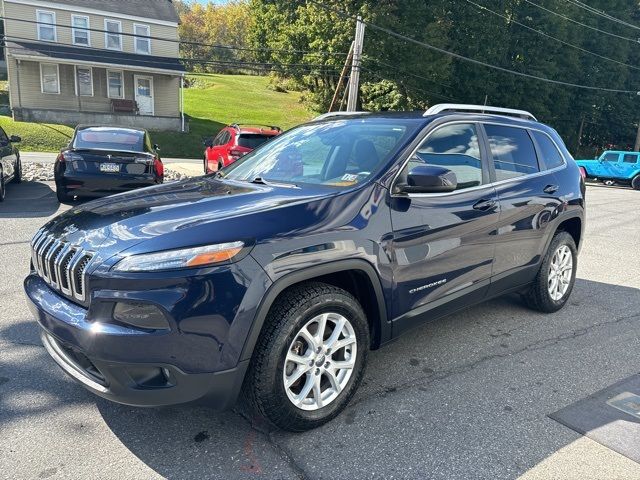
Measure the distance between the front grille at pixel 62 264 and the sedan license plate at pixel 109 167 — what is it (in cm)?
618

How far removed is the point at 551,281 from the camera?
16.0 feet

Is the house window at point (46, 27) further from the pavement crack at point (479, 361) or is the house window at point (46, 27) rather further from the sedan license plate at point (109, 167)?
the pavement crack at point (479, 361)

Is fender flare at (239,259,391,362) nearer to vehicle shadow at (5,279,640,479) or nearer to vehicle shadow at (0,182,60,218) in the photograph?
vehicle shadow at (5,279,640,479)

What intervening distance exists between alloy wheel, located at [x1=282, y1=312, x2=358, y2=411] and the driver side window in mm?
1297

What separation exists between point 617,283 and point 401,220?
4.42 m

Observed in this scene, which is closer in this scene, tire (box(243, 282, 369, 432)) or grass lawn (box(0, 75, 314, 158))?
tire (box(243, 282, 369, 432))

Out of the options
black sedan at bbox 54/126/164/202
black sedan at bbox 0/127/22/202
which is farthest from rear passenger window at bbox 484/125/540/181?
black sedan at bbox 0/127/22/202

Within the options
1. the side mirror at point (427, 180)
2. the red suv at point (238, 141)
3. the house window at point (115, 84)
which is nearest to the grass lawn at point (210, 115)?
the house window at point (115, 84)

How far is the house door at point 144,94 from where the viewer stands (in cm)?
3073

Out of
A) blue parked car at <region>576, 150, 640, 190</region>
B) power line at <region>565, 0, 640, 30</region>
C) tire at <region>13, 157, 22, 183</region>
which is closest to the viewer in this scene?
tire at <region>13, 157, 22, 183</region>

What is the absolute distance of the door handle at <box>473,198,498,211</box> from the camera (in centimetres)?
375

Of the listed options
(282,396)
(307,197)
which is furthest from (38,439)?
(307,197)

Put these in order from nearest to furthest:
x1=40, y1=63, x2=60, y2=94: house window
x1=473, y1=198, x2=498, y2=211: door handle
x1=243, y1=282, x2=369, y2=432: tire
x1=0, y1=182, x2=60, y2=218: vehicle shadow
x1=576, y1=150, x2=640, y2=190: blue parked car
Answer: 1. x1=243, y1=282, x2=369, y2=432: tire
2. x1=473, y1=198, x2=498, y2=211: door handle
3. x1=0, y1=182, x2=60, y2=218: vehicle shadow
4. x1=576, y1=150, x2=640, y2=190: blue parked car
5. x1=40, y1=63, x2=60, y2=94: house window

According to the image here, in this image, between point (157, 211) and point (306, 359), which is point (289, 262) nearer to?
point (306, 359)
